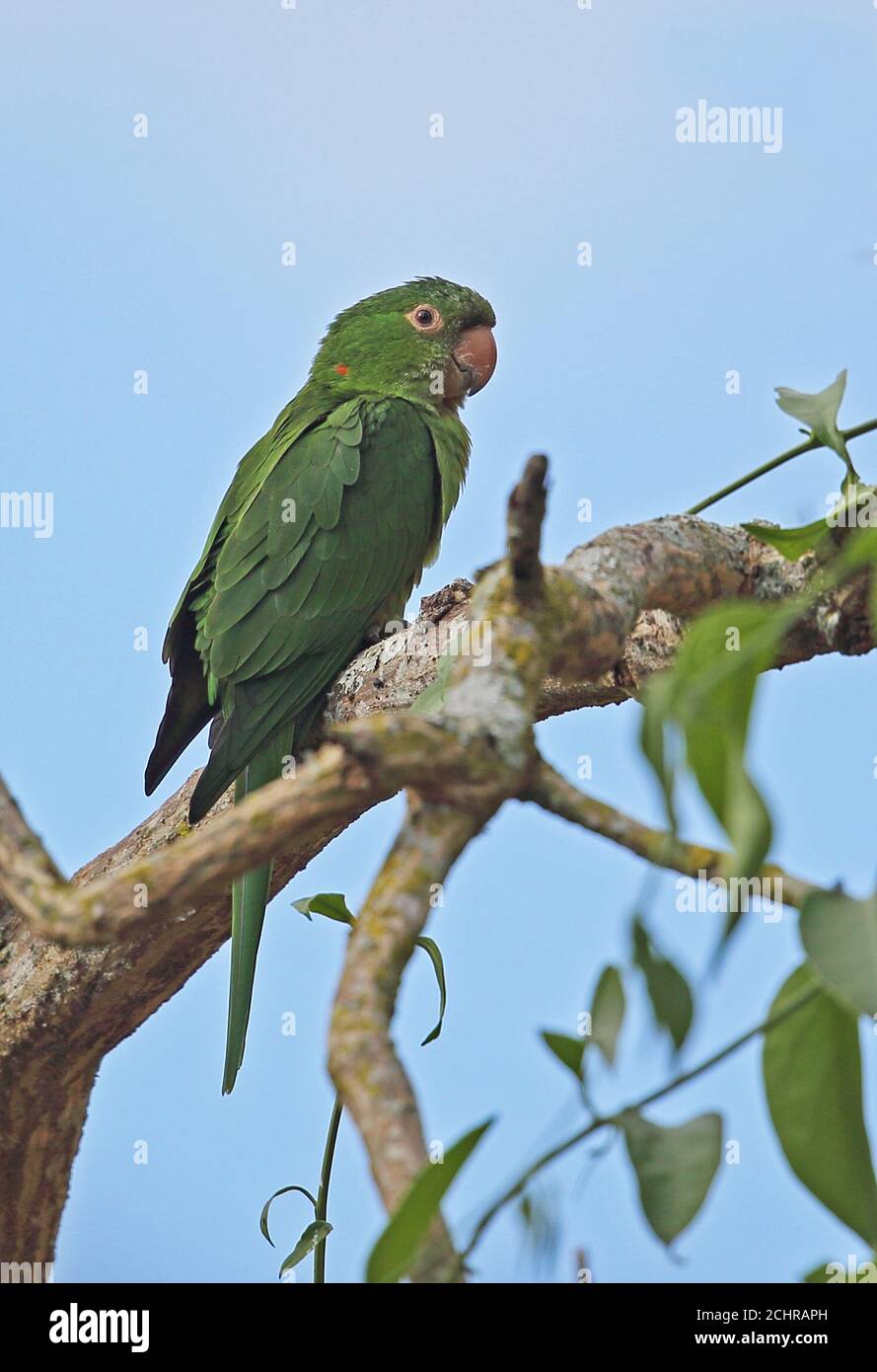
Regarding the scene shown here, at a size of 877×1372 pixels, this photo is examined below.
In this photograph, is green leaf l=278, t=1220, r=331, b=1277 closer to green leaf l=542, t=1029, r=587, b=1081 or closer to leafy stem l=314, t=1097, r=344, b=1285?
leafy stem l=314, t=1097, r=344, b=1285

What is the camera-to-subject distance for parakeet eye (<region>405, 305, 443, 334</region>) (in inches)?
120

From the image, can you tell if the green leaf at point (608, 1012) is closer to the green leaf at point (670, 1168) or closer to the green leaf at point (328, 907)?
the green leaf at point (670, 1168)

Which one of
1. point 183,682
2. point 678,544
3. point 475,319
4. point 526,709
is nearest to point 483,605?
point 526,709

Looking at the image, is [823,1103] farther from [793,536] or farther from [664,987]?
[793,536]

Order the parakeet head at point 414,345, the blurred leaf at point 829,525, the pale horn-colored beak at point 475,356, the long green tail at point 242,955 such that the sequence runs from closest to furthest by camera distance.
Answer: the blurred leaf at point 829,525 < the long green tail at point 242,955 < the parakeet head at point 414,345 < the pale horn-colored beak at point 475,356

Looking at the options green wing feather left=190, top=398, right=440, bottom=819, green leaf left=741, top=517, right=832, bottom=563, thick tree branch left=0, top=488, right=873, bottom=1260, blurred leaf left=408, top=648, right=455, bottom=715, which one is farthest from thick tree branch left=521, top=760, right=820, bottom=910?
green wing feather left=190, top=398, right=440, bottom=819

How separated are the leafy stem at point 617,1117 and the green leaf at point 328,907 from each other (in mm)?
912

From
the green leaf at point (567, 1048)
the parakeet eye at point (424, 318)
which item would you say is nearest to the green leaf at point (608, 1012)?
the green leaf at point (567, 1048)

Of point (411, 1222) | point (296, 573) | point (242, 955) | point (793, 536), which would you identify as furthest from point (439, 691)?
point (296, 573)

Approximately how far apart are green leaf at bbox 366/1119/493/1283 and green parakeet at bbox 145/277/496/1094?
1542mm

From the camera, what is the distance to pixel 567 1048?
0.64m

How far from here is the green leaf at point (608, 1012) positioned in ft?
1.98

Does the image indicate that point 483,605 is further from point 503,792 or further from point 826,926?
point 826,926
